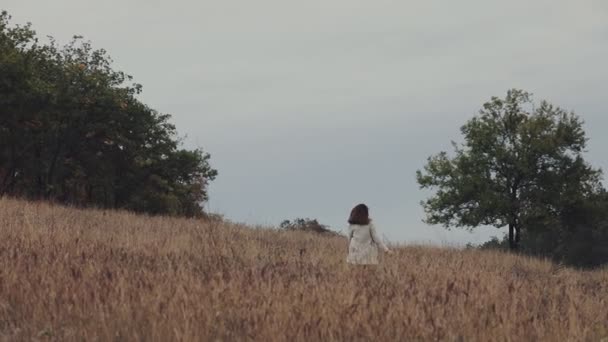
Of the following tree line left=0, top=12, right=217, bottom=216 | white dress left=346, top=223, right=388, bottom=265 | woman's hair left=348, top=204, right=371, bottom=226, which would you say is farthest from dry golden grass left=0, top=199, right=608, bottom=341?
tree line left=0, top=12, right=217, bottom=216

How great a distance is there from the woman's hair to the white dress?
9 cm

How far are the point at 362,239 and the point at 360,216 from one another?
0.42 metres

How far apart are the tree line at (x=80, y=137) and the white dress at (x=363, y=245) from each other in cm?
2549

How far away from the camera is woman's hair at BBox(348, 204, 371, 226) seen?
11.4m

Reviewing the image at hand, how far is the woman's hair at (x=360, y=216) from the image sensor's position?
11391 millimetres

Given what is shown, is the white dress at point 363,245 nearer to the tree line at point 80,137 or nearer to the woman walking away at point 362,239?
the woman walking away at point 362,239

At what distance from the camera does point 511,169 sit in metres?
40.1

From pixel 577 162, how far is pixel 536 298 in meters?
36.2

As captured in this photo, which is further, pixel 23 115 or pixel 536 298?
pixel 23 115

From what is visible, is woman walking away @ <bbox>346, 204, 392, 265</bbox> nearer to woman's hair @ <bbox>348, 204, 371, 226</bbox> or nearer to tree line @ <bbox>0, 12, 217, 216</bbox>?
woman's hair @ <bbox>348, 204, 371, 226</bbox>

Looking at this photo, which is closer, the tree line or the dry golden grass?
the dry golden grass

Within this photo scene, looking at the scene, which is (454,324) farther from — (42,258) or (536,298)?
(42,258)

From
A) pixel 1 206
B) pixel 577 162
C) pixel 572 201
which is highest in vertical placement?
pixel 577 162

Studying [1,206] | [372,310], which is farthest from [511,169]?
[372,310]
